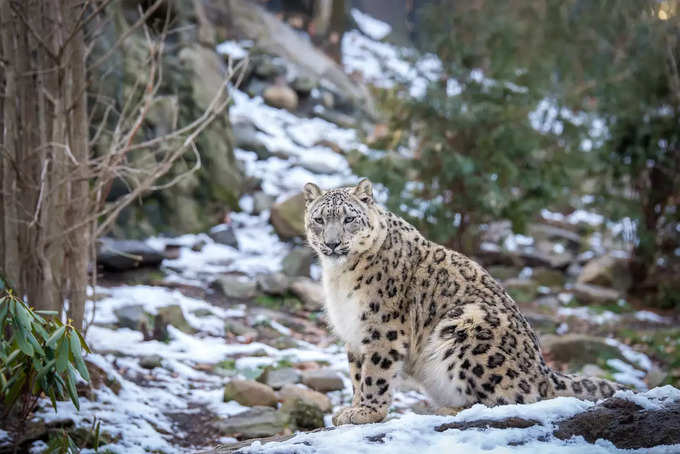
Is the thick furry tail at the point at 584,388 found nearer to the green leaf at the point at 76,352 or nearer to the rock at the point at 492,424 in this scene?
the rock at the point at 492,424

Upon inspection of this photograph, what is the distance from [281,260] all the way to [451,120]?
3.74 meters

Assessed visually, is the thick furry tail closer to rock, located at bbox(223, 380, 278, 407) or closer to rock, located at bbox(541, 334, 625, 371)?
rock, located at bbox(223, 380, 278, 407)

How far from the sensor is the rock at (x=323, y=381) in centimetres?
673

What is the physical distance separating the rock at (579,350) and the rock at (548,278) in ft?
14.8

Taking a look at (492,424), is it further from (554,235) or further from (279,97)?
(279,97)

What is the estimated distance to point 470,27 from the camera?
1204 cm

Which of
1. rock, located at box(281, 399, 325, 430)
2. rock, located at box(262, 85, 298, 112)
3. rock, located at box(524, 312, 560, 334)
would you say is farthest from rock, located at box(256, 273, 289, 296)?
rock, located at box(262, 85, 298, 112)

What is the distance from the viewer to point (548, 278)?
13.1 m

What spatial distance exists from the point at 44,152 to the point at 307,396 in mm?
3128

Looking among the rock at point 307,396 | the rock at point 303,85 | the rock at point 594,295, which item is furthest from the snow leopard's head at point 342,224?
the rock at point 303,85

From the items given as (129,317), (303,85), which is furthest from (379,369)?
(303,85)

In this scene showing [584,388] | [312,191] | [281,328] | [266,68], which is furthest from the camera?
[266,68]

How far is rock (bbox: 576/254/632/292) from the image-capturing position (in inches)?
510

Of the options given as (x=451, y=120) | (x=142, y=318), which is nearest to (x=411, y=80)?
(x=451, y=120)
